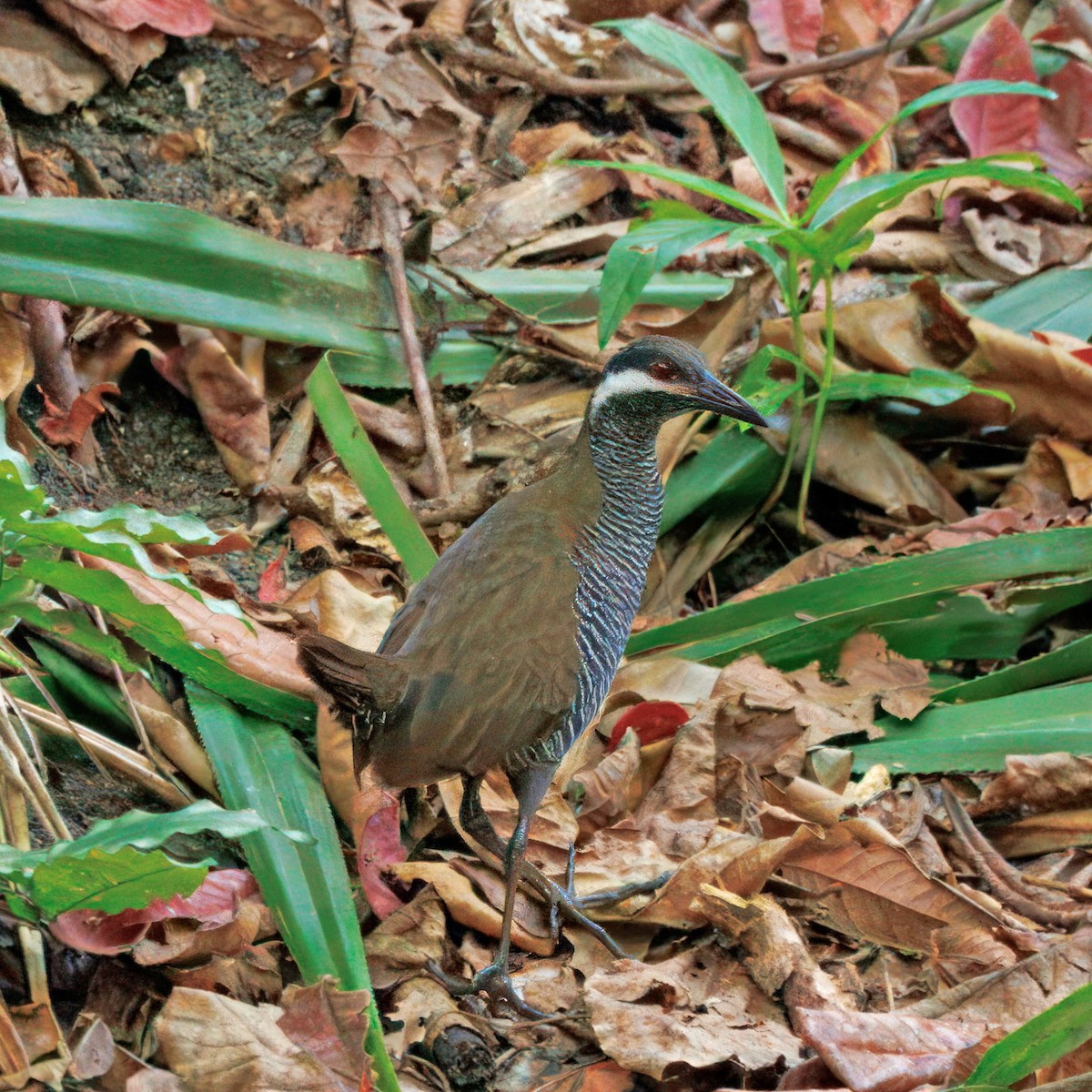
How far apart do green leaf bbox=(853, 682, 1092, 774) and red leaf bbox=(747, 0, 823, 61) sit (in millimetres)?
2806

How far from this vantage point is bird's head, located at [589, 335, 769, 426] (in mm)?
2646

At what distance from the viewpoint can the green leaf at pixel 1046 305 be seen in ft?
13.2

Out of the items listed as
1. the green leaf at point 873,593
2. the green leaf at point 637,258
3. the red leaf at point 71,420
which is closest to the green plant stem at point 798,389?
the green leaf at point 637,258

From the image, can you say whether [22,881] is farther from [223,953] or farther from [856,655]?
[856,655]

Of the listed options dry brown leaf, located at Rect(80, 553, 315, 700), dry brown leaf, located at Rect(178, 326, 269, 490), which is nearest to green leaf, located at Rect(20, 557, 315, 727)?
dry brown leaf, located at Rect(80, 553, 315, 700)

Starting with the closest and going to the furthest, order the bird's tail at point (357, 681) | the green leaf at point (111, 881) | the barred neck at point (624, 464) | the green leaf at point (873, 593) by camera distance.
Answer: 1. the green leaf at point (111, 881)
2. the bird's tail at point (357, 681)
3. the barred neck at point (624, 464)
4. the green leaf at point (873, 593)

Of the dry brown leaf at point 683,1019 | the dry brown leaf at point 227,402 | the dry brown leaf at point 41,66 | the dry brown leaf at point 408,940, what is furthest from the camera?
the dry brown leaf at point 41,66

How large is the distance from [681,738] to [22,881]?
1480 mm

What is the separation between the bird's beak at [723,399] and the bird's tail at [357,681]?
831mm

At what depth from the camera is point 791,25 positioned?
Answer: 4.82 m

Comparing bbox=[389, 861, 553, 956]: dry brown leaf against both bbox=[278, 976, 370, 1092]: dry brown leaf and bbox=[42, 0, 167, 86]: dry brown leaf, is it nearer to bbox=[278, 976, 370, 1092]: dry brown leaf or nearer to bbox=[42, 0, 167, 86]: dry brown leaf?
bbox=[278, 976, 370, 1092]: dry brown leaf

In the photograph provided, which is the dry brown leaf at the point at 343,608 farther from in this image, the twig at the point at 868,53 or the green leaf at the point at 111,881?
the twig at the point at 868,53

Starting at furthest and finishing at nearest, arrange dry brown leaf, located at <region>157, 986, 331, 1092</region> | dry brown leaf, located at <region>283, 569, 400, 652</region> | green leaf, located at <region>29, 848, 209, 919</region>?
dry brown leaf, located at <region>283, 569, 400, 652</region>
dry brown leaf, located at <region>157, 986, 331, 1092</region>
green leaf, located at <region>29, 848, 209, 919</region>

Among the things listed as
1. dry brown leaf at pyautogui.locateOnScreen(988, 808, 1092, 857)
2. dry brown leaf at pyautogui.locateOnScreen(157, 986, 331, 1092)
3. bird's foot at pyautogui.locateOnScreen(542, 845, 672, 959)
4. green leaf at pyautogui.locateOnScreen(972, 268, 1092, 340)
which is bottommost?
dry brown leaf at pyautogui.locateOnScreen(988, 808, 1092, 857)
